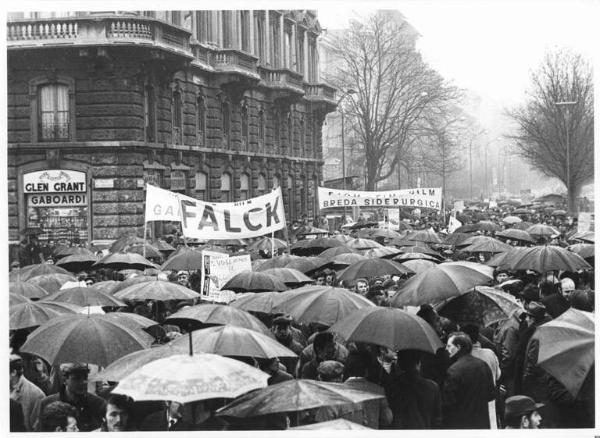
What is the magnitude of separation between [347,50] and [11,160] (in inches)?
995

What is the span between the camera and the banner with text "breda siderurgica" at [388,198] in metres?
21.6

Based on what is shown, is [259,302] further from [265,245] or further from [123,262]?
[265,245]

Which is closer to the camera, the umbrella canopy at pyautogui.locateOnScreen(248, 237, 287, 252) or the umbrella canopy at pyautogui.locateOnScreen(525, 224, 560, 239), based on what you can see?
the umbrella canopy at pyautogui.locateOnScreen(248, 237, 287, 252)

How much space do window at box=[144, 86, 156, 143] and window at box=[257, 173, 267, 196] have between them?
10453 millimetres

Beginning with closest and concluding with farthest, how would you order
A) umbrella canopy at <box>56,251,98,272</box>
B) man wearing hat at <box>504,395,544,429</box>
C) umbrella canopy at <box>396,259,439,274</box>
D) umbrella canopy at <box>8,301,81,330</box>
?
man wearing hat at <box>504,395,544,429</box>
umbrella canopy at <box>8,301,81,330</box>
umbrella canopy at <box>396,259,439,274</box>
umbrella canopy at <box>56,251,98,272</box>

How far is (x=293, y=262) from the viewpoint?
14172 mm

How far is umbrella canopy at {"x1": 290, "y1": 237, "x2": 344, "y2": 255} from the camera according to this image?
1809 cm

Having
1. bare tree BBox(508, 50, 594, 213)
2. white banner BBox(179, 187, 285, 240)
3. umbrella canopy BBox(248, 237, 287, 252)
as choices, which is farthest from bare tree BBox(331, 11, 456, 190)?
white banner BBox(179, 187, 285, 240)

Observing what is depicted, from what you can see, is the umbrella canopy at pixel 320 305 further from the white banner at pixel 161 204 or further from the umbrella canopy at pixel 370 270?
the white banner at pixel 161 204

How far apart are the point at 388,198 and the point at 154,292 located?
11440 mm

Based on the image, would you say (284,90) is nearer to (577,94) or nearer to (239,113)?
(239,113)

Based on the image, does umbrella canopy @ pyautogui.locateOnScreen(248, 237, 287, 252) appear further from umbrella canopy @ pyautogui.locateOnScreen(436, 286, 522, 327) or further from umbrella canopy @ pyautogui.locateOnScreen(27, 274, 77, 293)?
umbrella canopy @ pyautogui.locateOnScreen(436, 286, 522, 327)

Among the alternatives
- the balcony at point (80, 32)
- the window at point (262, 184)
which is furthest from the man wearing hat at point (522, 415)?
the window at point (262, 184)

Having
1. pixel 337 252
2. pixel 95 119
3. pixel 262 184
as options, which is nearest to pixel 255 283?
pixel 337 252
